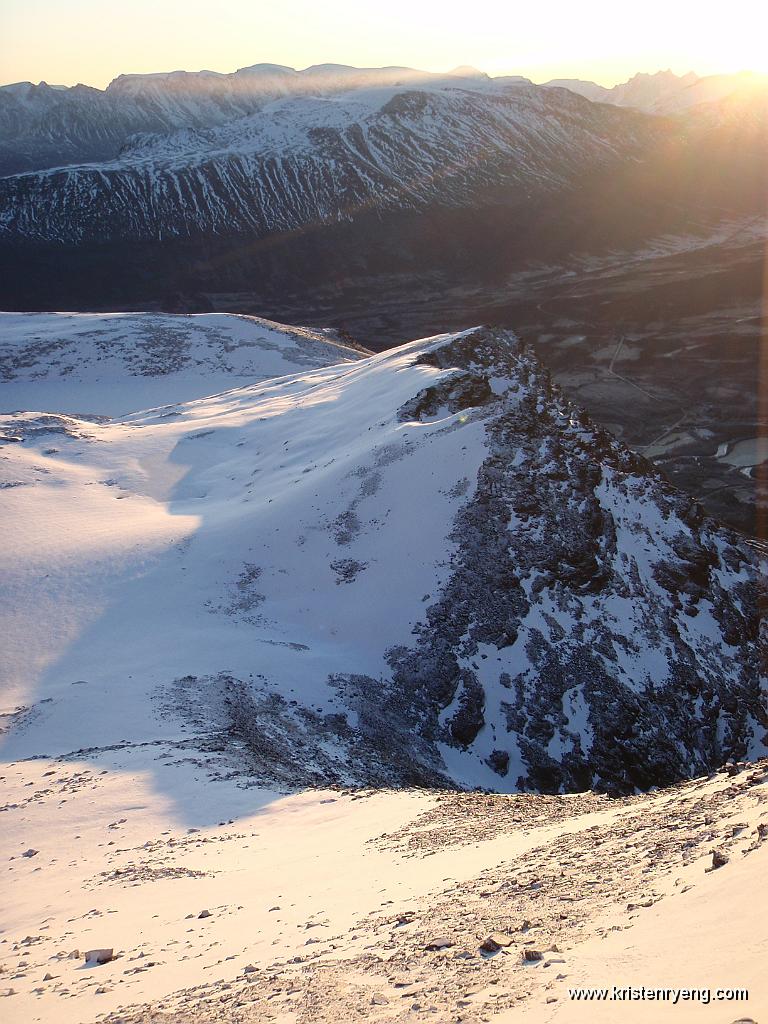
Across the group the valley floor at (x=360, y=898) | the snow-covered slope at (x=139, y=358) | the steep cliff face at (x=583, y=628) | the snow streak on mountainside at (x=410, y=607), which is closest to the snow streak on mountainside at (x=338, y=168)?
the snow-covered slope at (x=139, y=358)

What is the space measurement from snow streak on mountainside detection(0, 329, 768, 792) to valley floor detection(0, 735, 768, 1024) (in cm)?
214

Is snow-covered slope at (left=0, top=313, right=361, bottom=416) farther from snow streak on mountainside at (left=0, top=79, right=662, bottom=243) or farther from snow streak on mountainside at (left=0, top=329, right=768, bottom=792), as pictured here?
snow streak on mountainside at (left=0, top=79, right=662, bottom=243)

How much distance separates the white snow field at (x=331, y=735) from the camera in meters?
6.86

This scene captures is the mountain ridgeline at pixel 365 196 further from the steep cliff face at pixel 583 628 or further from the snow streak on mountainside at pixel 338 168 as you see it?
the steep cliff face at pixel 583 628

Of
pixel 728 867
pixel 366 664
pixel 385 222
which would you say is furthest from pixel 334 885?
pixel 385 222

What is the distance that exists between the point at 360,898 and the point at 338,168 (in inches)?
5723

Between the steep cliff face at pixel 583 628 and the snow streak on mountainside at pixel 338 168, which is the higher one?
the snow streak on mountainside at pixel 338 168

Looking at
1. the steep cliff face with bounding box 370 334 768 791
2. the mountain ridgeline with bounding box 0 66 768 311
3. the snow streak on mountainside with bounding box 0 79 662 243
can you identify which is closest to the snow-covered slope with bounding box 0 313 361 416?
the steep cliff face with bounding box 370 334 768 791

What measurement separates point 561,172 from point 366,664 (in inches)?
5404

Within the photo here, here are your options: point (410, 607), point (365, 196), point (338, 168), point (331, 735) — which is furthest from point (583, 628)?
point (338, 168)

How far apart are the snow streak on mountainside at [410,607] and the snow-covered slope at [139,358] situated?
21332mm

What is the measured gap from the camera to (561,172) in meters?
141

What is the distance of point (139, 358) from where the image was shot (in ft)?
170

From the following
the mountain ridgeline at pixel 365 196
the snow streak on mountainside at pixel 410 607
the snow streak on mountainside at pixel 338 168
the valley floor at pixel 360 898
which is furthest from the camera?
the snow streak on mountainside at pixel 338 168
